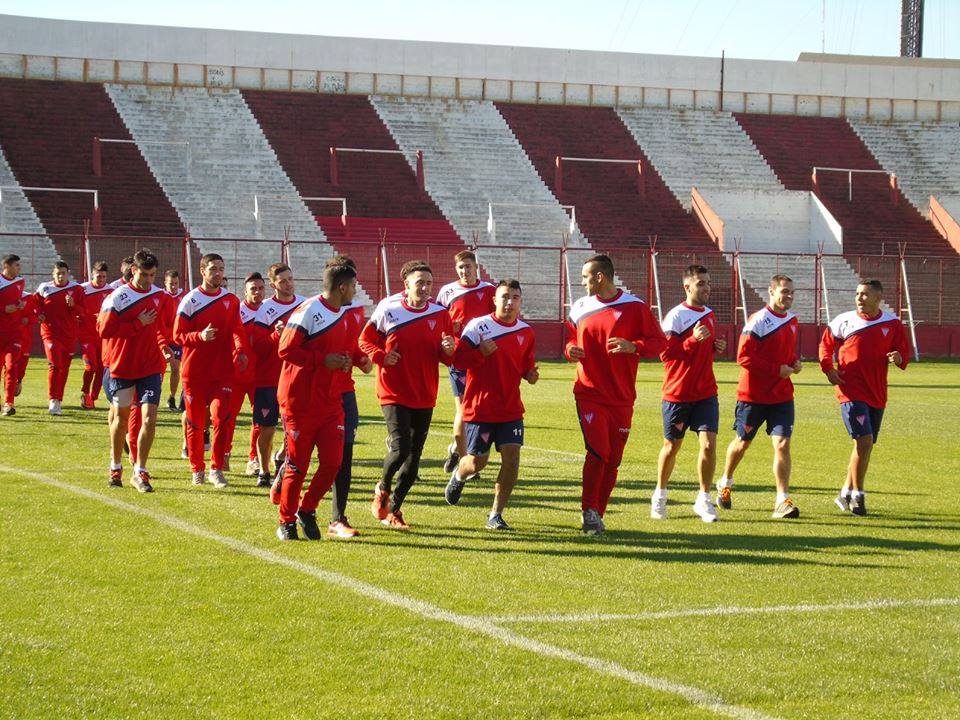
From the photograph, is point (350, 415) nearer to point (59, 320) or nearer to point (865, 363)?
point (865, 363)

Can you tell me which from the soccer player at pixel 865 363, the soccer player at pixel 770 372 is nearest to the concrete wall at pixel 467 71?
the soccer player at pixel 770 372

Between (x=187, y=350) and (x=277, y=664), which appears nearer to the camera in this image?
(x=277, y=664)

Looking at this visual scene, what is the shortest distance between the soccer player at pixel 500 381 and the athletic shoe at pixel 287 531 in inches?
59.0

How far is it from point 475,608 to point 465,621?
313mm

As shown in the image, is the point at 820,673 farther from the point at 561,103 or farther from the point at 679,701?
the point at 561,103

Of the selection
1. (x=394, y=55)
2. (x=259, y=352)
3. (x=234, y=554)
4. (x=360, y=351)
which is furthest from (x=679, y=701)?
(x=394, y=55)

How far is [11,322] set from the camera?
64.3 ft

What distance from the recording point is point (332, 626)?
6.77 m

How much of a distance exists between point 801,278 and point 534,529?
126ft

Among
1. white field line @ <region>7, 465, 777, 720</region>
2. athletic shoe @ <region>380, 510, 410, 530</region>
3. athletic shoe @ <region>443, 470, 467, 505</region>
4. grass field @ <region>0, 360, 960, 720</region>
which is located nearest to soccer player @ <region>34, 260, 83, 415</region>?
grass field @ <region>0, 360, 960, 720</region>

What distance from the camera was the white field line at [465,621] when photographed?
559 cm

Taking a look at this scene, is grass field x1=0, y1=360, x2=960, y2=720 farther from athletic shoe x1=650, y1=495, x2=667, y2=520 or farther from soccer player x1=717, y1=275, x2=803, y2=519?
soccer player x1=717, y1=275, x2=803, y2=519

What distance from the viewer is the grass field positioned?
5625 mm

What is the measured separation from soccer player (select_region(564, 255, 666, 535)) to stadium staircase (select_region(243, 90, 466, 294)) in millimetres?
30139
